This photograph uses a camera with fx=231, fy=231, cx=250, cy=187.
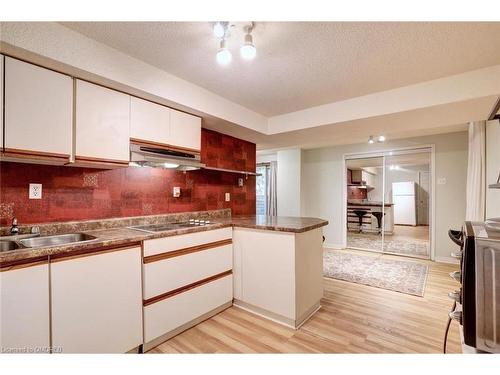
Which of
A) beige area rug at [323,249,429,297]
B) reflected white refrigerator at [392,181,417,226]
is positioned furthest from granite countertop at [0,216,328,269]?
reflected white refrigerator at [392,181,417,226]

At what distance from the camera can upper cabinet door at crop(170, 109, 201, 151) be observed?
2.31m

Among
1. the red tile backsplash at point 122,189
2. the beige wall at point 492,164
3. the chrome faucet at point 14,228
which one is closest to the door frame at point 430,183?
the beige wall at point 492,164

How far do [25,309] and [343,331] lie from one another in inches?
89.2

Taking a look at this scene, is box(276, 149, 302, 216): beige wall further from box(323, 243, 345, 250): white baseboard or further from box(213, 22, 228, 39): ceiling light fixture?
box(213, 22, 228, 39): ceiling light fixture

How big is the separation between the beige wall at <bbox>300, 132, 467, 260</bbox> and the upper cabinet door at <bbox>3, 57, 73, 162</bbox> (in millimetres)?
4779

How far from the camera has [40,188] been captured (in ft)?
5.82

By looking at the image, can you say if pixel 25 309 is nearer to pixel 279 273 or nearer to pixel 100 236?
pixel 100 236

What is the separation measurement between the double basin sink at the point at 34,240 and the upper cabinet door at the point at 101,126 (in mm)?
589

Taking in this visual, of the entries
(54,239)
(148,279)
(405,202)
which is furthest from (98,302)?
(405,202)

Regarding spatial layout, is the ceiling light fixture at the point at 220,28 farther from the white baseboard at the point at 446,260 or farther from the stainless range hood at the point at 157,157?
the white baseboard at the point at 446,260

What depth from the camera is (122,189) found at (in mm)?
2256

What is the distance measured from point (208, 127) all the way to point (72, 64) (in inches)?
61.3

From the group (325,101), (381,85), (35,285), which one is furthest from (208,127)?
(35,285)
